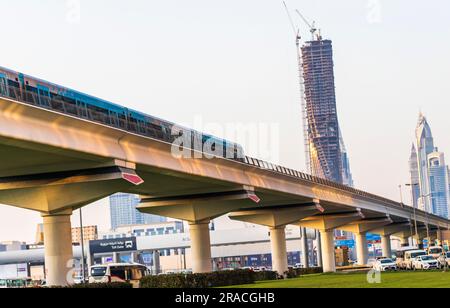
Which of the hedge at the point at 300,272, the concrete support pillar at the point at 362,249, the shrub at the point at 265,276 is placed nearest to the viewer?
the shrub at the point at 265,276

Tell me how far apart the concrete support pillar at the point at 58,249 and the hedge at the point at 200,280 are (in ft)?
24.9

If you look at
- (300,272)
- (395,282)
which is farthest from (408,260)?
(395,282)

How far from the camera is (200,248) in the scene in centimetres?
8750

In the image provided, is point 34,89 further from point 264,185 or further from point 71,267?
point 264,185

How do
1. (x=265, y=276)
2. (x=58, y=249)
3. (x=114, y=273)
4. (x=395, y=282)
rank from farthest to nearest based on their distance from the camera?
1. (x=265, y=276)
2. (x=114, y=273)
3. (x=58, y=249)
4. (x=395, y=282)

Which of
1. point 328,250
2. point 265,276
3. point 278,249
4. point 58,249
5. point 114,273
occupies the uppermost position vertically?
point 58,249

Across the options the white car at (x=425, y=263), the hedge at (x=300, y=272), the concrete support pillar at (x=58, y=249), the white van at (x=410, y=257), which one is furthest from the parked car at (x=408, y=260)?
the concrete support pillar at (x=58, y=249)

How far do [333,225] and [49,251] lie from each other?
72.7m

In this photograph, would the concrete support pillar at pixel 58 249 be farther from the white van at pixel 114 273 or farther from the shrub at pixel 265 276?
the shrub at pixel 265 276

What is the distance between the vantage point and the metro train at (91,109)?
45.7 meters

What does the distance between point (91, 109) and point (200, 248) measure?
36.7 metres

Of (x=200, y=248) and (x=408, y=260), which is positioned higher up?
(x=200, y=248)

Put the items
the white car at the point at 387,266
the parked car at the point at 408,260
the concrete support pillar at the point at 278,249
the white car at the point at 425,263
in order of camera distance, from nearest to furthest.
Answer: the white car at the point at 425,263 → the white car at the point at 387,266 → the parked car at the point at 408,260 → the concrete support pillar at the point at 278,249

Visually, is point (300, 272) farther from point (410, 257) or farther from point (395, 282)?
point (395, 282)
